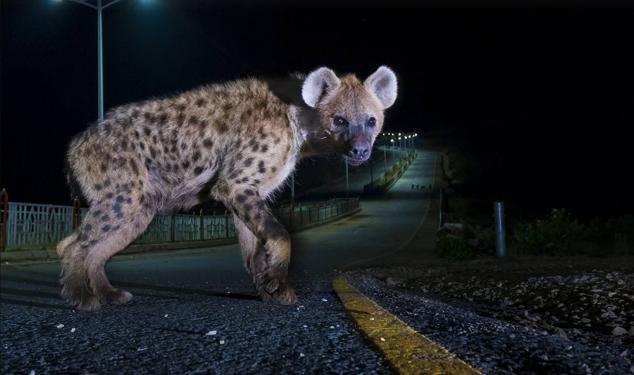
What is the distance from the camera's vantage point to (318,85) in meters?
4.74

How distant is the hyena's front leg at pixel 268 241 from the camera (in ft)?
13.8

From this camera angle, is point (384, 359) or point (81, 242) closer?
point (384, 359)

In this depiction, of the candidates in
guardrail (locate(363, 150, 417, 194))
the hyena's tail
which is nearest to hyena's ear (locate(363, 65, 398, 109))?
the hyena's tail

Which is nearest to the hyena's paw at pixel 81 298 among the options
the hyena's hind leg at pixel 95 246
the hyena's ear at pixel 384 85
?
the hyena's hind leg at pixel 95 246

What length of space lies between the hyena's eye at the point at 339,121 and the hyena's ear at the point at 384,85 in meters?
0.45

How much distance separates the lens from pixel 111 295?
4.79 metres

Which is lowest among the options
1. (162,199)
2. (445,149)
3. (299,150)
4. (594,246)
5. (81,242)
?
(594,246)

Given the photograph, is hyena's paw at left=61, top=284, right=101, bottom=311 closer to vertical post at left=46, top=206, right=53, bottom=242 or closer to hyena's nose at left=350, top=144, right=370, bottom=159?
hyena's nose at left=350, top=144, right=370, bottom=159

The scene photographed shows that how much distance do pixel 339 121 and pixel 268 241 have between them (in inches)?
43.9

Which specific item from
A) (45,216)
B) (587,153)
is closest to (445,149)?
(587,153)

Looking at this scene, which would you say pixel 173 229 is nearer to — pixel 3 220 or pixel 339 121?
pixel 3 220

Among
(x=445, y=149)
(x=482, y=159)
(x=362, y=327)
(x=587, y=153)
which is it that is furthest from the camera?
(x=445, y=149)

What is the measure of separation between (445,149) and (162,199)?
327ft

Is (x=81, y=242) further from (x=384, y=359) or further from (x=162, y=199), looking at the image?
(x=384, y=359)
